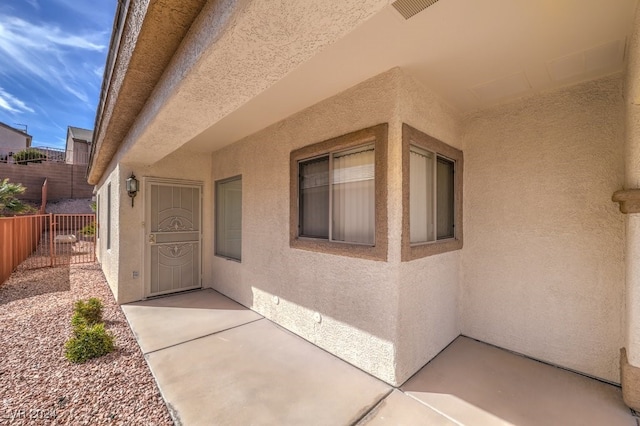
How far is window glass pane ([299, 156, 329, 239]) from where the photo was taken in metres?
3.91

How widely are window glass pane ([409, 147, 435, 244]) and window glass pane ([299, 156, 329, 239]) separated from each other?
→ 1.19 metres

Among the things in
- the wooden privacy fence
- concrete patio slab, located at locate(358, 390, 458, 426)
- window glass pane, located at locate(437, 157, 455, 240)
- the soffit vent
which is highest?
the soffit vent

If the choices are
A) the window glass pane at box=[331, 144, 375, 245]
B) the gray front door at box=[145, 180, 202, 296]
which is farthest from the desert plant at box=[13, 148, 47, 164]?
the window glass pane at box=[331, 144, 375, 245]

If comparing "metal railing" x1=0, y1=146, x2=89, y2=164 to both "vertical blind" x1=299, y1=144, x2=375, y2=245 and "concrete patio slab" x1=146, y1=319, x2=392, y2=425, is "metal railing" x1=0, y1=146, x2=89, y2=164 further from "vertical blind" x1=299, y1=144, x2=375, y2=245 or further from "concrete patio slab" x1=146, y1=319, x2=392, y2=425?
"vertical blind" x1=299, y1=144, x2=375, y2=245

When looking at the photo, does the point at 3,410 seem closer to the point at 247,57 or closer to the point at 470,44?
the point at 247,57

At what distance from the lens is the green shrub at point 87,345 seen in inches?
130

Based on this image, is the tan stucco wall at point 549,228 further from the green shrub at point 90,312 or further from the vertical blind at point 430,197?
the green shrub at point 90,312

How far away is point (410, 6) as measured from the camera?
2090mm

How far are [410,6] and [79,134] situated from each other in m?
37.7

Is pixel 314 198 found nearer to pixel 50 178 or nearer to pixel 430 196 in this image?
pixel 430 196

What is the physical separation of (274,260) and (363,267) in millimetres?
1952

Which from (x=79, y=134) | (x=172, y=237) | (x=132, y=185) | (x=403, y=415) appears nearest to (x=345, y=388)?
(x=403, y=415)

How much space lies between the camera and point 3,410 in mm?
2439

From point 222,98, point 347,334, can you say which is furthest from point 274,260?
point 222,98
